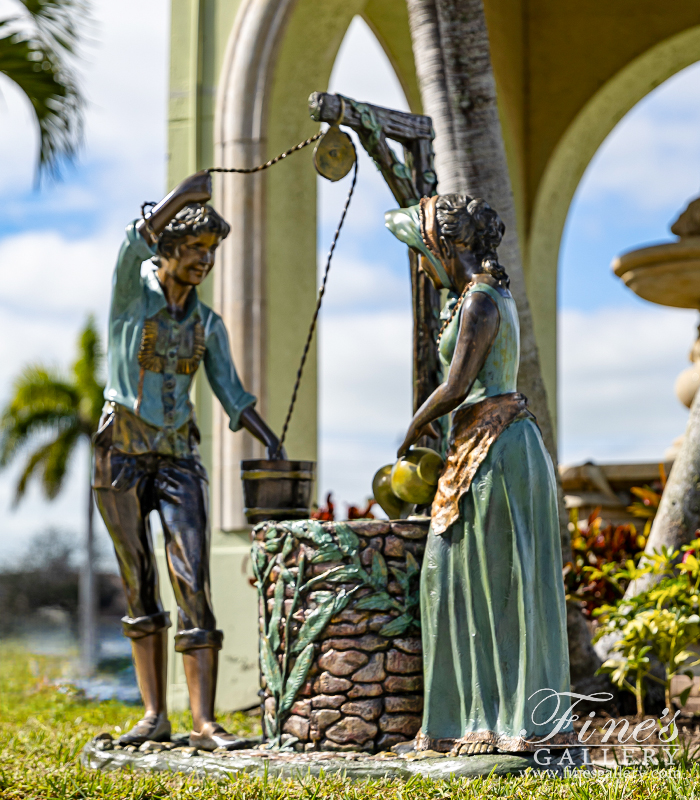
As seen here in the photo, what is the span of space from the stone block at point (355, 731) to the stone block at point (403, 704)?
0.10 m

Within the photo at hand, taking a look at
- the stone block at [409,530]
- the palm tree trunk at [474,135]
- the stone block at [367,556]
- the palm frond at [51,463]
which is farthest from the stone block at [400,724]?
the palm frond at [51,463]

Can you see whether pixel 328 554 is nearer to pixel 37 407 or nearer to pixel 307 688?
pixel 307 688

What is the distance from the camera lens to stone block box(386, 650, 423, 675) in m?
4.65

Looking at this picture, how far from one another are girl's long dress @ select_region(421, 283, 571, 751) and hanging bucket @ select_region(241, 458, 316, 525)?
34.0 inches

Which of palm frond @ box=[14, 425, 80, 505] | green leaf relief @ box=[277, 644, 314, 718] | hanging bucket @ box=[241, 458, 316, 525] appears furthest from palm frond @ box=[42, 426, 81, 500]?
green leaf relief @ box=[277, 644, 314, 718]

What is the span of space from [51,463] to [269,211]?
18.5 meters

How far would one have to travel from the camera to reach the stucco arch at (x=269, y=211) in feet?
25.1

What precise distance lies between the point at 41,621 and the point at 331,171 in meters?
16.2

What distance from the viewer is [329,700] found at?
4.65m

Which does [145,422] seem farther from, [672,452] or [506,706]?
[672,452]

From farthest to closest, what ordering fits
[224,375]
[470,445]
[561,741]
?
[224,375] → [470,445] → [561,741]

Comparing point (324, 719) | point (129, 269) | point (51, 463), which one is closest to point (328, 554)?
point (324, 719)

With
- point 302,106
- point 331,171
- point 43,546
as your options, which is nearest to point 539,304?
point 302,106

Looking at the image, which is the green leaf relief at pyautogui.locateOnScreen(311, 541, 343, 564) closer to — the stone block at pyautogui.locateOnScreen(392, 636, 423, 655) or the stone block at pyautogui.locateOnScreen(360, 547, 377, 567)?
the stone block at pyautogui.locateOnScreen(360, 547, 377, 567)
